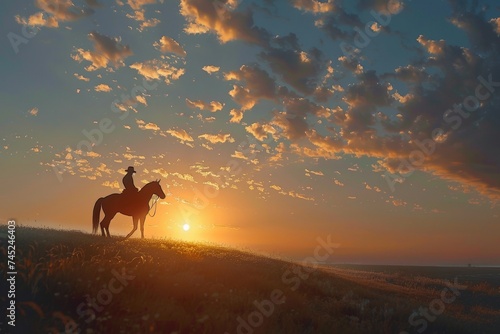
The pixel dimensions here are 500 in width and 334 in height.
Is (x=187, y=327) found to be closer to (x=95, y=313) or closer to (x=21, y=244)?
(x=95, y=313)

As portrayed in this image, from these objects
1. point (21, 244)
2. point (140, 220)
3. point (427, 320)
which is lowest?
point (427, 320)

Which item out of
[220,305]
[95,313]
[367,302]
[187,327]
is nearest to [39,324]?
[95,313]

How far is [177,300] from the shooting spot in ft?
38.3

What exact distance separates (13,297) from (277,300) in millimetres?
7543

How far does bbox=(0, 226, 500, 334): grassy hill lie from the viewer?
376 inches

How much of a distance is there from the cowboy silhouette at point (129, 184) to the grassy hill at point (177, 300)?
17.0 ft

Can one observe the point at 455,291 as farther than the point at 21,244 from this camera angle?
Yes

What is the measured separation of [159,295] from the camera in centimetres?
1152

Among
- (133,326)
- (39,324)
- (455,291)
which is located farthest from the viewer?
(455,291)

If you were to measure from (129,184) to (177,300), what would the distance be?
13462 millimetres

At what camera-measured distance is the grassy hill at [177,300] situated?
9562 millimetres

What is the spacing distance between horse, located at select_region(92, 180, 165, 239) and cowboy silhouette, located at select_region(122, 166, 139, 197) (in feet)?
0.52

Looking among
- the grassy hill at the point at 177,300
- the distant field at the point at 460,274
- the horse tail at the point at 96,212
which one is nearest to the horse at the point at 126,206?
the horse tail at the point at 96,212

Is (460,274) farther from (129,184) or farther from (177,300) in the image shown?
(177,300)
